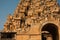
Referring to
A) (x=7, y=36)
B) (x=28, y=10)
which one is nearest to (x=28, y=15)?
(x=28, y=10)

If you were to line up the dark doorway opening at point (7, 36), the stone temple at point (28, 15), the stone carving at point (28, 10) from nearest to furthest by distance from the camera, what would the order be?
the dark doorway opening at point (7, 36) → the stone temple at point (28, 15) → the stone carving at point (28, 10)

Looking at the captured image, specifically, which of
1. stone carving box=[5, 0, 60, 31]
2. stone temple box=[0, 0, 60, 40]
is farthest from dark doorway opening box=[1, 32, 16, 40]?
stone carving box=[5, 0, 60, 31]

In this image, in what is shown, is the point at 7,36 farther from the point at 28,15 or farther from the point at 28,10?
the point at 28,10

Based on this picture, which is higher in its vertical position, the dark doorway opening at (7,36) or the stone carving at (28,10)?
the stone carving at (28,10)

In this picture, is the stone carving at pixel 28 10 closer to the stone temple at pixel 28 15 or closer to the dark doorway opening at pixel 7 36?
the stone temple at pixel 28 15

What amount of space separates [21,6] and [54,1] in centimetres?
844

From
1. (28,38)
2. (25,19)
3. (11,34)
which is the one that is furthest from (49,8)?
(28,38)

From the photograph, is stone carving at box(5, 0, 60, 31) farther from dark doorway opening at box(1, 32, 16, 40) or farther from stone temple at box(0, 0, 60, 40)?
dark doorway opening at box(1, 32, 16, 40)

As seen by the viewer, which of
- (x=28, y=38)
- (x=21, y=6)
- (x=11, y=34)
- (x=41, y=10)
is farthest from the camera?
(x=21, y=6)

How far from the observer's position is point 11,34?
3678 centimetres

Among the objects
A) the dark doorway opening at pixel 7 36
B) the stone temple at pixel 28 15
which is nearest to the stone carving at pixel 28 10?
the stone temple at pixel 28 15

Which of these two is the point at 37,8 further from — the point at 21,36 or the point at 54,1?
the point at 21,36

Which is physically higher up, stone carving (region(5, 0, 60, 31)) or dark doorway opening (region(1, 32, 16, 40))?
stone carving (region(5, 0, 60, 31))

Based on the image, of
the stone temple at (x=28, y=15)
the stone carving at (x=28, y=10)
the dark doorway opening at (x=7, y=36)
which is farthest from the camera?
the stone carving at (x=28, y=10)
